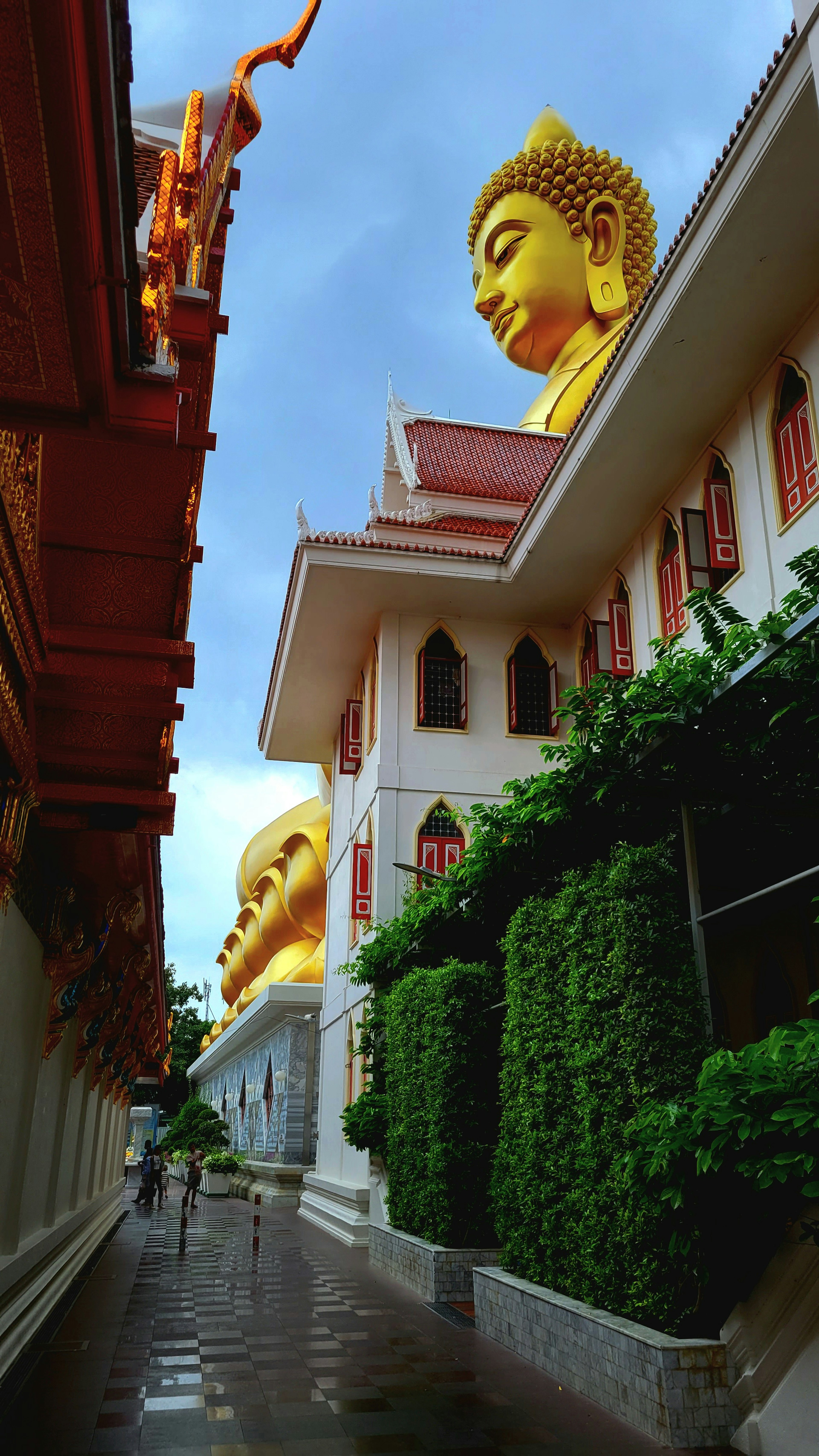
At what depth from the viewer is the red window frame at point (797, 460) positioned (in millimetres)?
9789

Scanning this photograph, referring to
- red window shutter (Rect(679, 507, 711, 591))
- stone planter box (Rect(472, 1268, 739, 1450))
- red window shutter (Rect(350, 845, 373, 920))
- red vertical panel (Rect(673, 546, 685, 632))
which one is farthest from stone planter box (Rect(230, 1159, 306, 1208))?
stone planter box (Rect(472, 1268, 739, 1450))

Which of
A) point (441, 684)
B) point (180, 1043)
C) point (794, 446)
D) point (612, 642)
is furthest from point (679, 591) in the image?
point (180, 1043)

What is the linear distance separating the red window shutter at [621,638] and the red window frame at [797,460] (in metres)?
4.00

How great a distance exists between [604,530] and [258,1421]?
11249 millimetres

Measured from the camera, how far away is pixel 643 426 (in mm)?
12109

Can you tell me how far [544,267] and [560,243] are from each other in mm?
707

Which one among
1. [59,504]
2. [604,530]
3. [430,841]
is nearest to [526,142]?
[604,530]

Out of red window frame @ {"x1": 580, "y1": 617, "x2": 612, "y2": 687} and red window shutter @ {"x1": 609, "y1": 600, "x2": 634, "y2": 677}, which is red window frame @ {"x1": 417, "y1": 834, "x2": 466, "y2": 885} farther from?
red window shutter @ {"x1": 609, "y1": 600, "x2": 634, "y2": 677}

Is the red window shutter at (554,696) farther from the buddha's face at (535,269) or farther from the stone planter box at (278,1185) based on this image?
the buddha's face at (535,269)

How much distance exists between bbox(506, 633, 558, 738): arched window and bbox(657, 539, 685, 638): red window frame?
12.5 feet

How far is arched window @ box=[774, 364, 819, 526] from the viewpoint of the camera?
9.82 metres

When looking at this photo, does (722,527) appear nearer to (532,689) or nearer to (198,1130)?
(532,689)

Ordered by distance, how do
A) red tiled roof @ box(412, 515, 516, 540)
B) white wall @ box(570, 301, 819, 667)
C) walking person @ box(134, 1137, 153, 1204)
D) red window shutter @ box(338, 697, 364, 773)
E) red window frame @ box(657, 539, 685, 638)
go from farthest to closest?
walking person @ box(134, 1137, 153, 1204) → red window shutter @ box(338, 697, 364, 773) → red tiled roof @ box(412, 515, 516, 540) → red window frame @ box(657, 539, 685, 638) → white wall @ box(570, 301, 819, 667)

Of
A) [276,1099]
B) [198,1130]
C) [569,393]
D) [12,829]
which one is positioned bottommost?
[198,1130]
